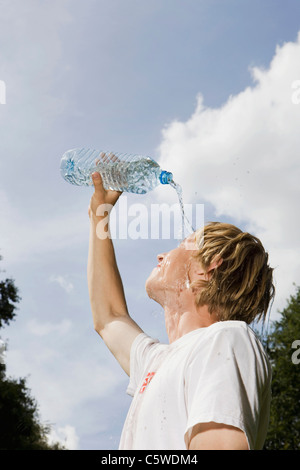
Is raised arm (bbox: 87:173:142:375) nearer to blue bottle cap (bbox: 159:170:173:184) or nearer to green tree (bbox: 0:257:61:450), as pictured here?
blue bottle cap (bbox: 159:170:173:184)

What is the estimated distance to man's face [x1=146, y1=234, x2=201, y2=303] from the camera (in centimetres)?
353

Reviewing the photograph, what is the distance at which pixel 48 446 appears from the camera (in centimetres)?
3019

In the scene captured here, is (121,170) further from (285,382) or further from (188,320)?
(285,382)

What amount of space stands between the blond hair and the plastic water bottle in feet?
6.88

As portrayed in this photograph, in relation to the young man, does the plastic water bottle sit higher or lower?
higher

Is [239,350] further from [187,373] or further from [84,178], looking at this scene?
[84,178]

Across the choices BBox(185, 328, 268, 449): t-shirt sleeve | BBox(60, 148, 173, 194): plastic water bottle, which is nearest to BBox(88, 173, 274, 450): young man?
BBox(185, 328, 268, 449): t-shirt sleeve

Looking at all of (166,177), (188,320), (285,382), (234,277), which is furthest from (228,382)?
(285,382)

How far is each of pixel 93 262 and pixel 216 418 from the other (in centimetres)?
214

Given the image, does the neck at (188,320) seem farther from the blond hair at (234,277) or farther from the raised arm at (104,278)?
the raised arm at (104,278)

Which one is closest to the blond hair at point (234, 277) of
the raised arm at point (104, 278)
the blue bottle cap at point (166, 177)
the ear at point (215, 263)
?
the ear at point (215, 263)

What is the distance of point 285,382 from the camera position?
1021 inches

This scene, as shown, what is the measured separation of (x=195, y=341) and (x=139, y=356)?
0.89 m

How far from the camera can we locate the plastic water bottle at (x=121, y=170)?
18.5 feet
